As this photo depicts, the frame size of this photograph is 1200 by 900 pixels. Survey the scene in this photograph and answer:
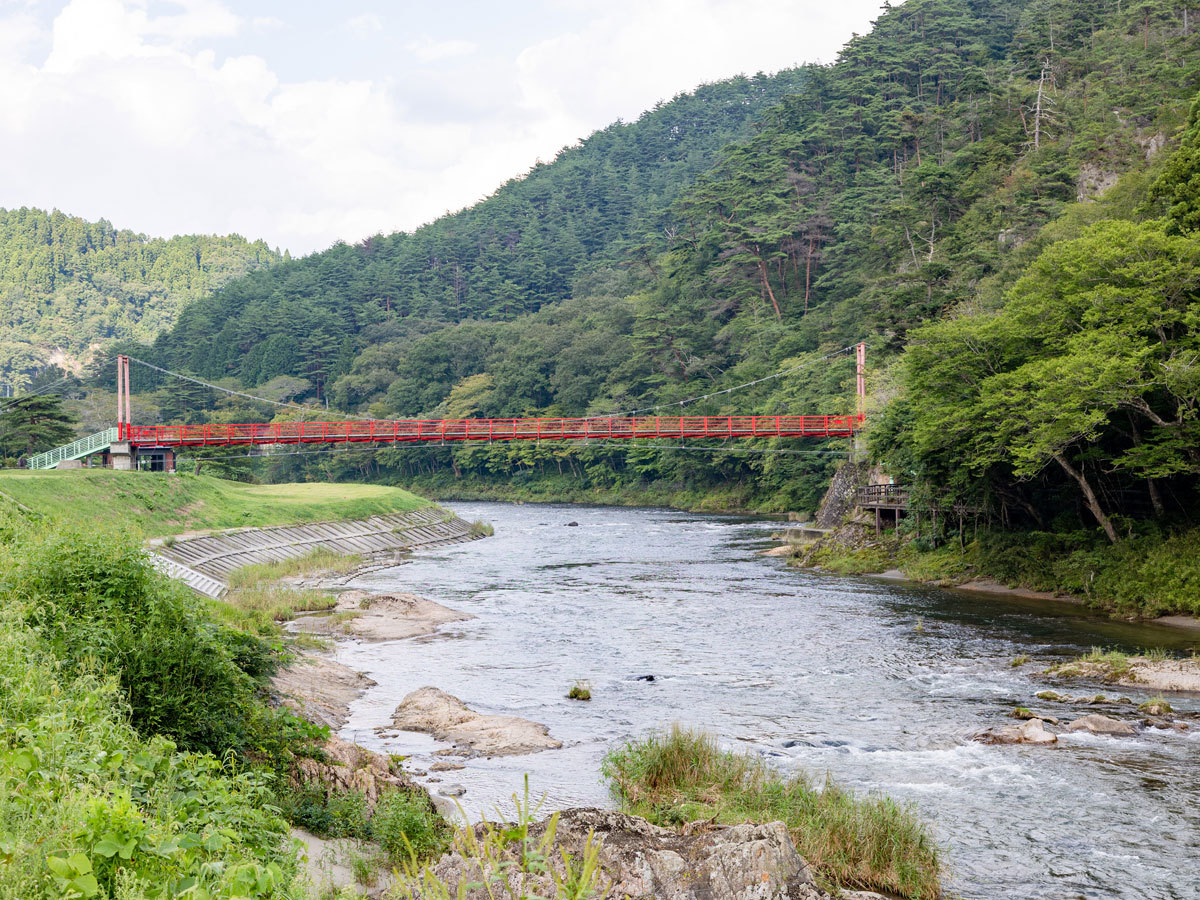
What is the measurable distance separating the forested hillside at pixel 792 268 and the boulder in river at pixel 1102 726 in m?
11.1

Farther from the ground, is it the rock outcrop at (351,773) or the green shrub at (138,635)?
the green shrub at (138,635)

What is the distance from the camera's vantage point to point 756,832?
732 cm

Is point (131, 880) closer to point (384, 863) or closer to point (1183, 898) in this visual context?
point (384, 863)

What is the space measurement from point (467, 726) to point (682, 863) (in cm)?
870

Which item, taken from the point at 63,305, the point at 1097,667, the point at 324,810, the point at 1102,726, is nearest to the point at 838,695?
the point at 1102,726

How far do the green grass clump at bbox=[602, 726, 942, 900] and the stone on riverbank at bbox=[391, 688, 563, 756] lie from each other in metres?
1.84

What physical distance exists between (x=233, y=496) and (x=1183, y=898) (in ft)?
139

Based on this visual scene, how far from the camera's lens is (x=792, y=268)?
83188 millimetres

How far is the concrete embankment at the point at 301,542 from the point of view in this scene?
31047 mm

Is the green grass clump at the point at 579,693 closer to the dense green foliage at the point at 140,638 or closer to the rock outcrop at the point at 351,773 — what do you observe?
the rock outcrop at the point at 351,773

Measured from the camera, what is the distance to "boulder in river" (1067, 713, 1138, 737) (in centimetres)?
1435

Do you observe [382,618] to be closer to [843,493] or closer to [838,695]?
[838,695]

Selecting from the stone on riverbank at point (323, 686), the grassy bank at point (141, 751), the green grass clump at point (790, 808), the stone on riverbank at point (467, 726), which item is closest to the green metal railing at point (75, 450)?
the stone on riverbank at point (323, 686)

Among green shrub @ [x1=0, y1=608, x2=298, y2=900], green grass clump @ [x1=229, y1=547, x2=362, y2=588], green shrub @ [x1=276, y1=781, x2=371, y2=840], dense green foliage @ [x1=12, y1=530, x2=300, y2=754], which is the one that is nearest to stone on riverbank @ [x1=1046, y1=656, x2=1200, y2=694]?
green shrub @ [x1=276, y1=781, x2=371, y2=840]
